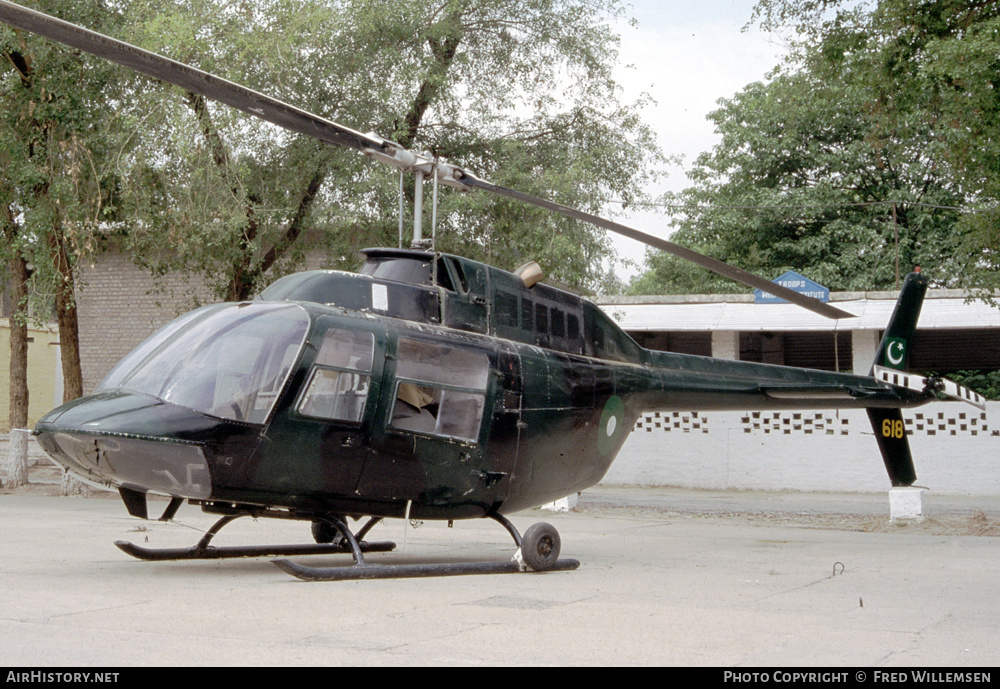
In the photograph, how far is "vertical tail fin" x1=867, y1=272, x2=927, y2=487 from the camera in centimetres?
1236

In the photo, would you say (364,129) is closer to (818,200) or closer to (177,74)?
(177,74)

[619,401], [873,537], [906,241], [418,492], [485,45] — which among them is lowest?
[873,537]

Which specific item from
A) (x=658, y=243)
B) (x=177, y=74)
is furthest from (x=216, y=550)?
(x=658, y=243)

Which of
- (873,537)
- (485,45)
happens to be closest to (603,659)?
(873,537)

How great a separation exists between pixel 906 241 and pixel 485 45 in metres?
18.0

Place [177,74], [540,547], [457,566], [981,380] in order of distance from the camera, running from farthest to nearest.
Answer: [981,380]
[540,547]
[457,566]
[177,74]

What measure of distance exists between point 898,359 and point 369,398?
7.44 m

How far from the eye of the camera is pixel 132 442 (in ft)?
22.8

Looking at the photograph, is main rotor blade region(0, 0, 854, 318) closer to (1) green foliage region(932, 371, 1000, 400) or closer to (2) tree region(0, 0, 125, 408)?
(2) tree region(0, 0, 125, 408)

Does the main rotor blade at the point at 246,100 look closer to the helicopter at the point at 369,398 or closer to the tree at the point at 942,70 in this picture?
the helicopter at the point at 369,398

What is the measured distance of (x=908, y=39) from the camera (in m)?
13.4

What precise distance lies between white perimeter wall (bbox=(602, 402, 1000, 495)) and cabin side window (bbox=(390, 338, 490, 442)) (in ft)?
35.2

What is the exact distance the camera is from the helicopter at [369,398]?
7.15 metres
